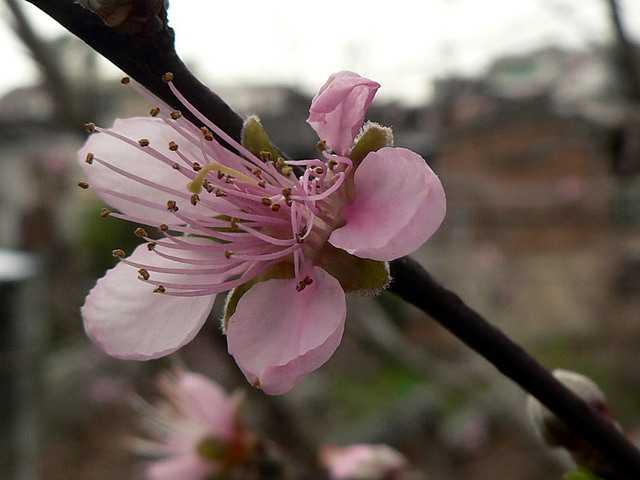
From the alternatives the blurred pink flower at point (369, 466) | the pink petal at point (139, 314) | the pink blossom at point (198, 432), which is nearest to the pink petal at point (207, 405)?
the pink blossom at point (198, 432)

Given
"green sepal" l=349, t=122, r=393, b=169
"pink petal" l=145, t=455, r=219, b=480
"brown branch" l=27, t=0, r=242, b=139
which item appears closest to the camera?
"brown branch" l=27, t=0, r=242, b=139

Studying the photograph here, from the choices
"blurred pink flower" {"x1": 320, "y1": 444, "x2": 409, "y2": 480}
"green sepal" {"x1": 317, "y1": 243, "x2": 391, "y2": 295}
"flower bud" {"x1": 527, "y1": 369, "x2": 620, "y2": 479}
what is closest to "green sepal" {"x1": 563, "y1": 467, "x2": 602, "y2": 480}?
"flower bud" {"x1": 527, "y1": 369, "x2": 620, "y2": 479}

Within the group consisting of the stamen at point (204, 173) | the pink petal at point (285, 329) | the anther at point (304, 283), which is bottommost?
the pink petal at point (285, 329)

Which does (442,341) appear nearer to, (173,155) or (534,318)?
(534,318)

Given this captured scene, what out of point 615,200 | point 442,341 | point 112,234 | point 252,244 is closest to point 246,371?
point 252,244

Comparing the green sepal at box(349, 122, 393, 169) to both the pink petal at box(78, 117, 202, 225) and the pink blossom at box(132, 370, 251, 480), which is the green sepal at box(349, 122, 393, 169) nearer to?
the pink petal at box(78, 117, 202, 225)

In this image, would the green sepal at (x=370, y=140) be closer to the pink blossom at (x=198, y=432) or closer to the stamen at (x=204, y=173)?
the stamen at (x=204, y=173)

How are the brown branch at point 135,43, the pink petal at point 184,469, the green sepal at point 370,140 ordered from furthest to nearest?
the pink petal at point 184,469 → the green sepal at point 370,140 → the brown branch at point 135,43
